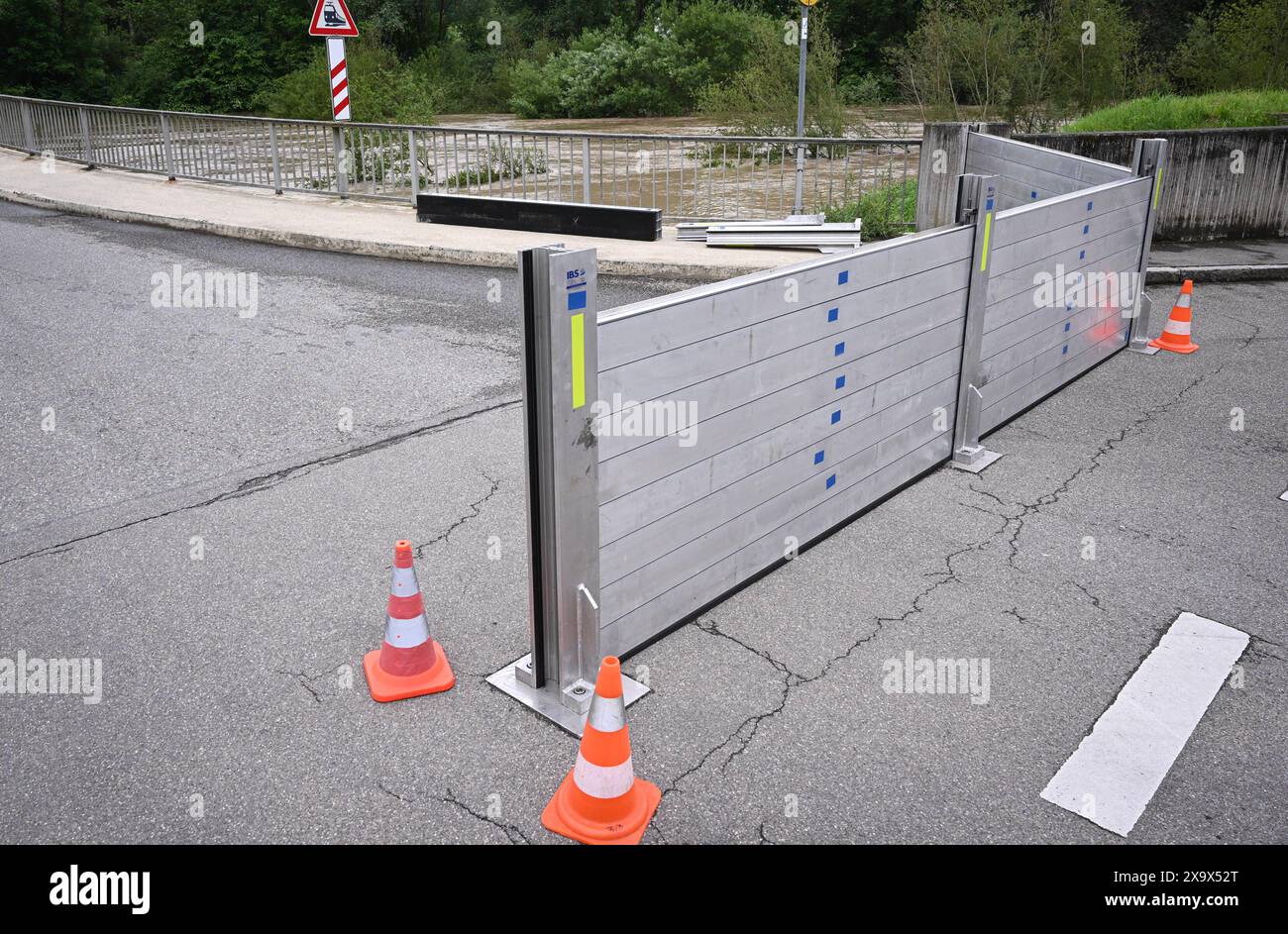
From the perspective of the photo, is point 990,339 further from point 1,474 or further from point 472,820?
point 1,474

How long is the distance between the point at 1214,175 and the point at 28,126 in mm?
19603

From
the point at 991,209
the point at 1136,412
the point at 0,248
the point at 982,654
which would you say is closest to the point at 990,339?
the point at 991,209

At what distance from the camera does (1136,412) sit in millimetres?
7832

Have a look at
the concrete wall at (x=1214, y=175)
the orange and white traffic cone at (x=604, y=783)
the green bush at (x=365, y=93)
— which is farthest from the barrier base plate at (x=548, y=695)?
the green bush at (x=365, y=93)

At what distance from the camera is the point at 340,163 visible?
15703mm

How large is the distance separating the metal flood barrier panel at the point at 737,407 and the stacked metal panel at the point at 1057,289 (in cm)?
3

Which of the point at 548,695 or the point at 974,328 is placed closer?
the point at 548,695

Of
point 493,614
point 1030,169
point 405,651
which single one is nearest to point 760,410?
point 493,614

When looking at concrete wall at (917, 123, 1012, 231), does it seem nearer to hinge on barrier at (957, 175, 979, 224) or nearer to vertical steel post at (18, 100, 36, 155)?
hinge on barrier at (957, 175, 979, 224)

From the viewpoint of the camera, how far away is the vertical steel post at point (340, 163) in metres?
15.4

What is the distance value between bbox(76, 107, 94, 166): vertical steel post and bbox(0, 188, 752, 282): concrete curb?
11.1 ft
